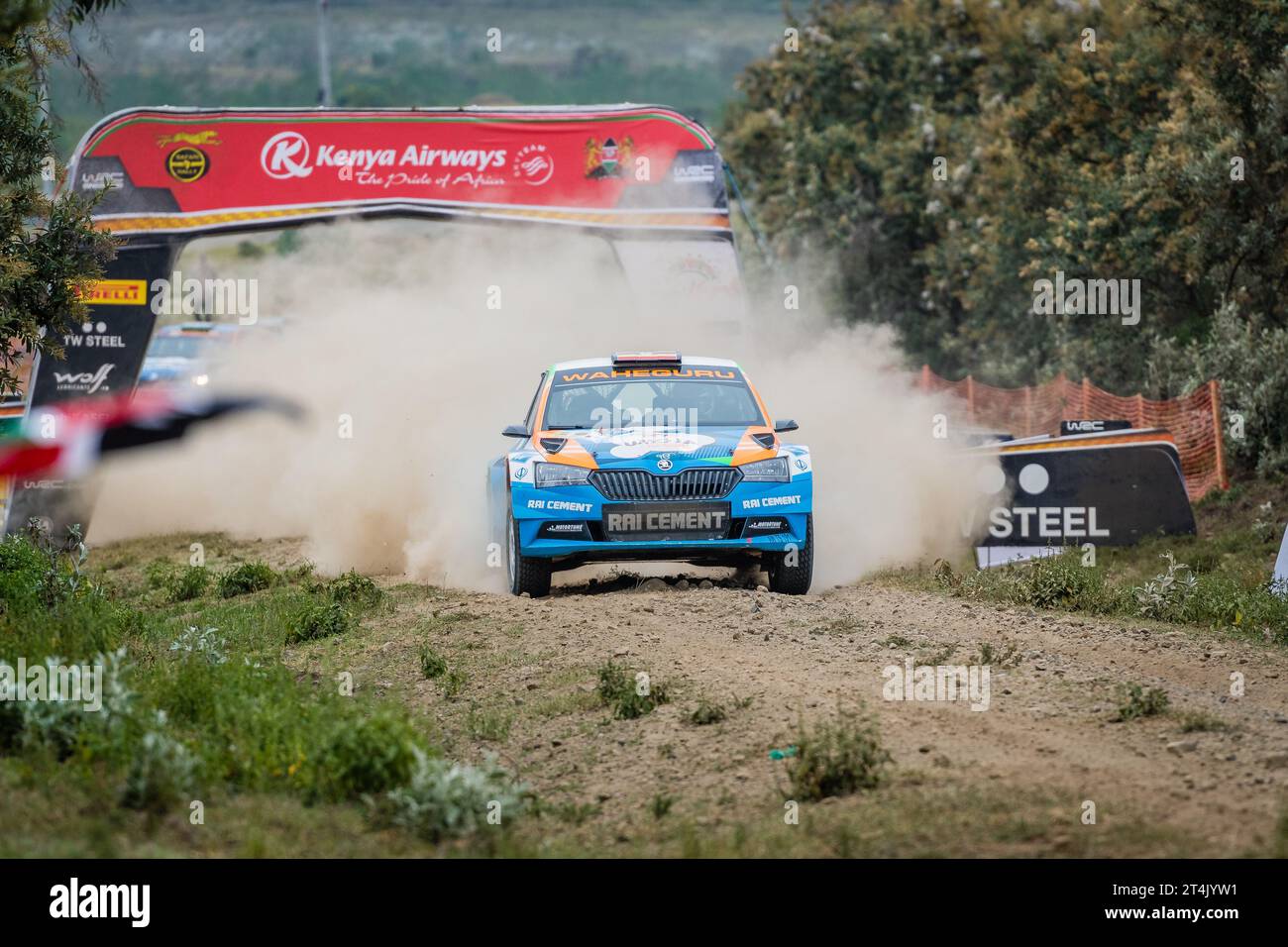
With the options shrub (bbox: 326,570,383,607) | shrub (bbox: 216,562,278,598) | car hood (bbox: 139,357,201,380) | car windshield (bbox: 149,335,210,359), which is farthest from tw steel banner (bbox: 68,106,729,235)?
car windshield (bbox: 149,335,210,359)

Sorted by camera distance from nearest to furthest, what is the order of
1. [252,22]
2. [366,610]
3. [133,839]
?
[133,839]
[366,610]
[252,22]

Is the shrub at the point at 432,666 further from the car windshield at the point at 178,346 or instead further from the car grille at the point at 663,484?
the car windshield at the point at 178,346

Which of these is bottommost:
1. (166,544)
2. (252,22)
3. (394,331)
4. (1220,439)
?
(166,544)

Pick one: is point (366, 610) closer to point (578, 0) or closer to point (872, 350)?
point (872, 350)

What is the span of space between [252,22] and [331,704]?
145799 millimetres

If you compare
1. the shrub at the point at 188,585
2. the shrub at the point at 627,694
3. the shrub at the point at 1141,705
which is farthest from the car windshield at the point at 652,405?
the shrub at the point at 1141,705

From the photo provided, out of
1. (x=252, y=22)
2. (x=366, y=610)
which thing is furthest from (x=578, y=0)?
(x=366, y=610)

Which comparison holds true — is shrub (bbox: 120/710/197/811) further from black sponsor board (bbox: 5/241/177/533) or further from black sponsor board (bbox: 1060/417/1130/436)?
black sponsor board (bbox: 5/241/177/533)

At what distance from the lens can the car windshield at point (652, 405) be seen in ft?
42.0

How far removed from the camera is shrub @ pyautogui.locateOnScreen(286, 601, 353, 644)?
1145cm

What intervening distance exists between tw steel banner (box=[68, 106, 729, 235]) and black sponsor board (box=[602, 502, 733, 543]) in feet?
30.1

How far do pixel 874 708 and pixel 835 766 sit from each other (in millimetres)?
1416

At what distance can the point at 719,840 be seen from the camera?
6.14m

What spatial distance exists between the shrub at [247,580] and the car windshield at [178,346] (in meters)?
16.1
